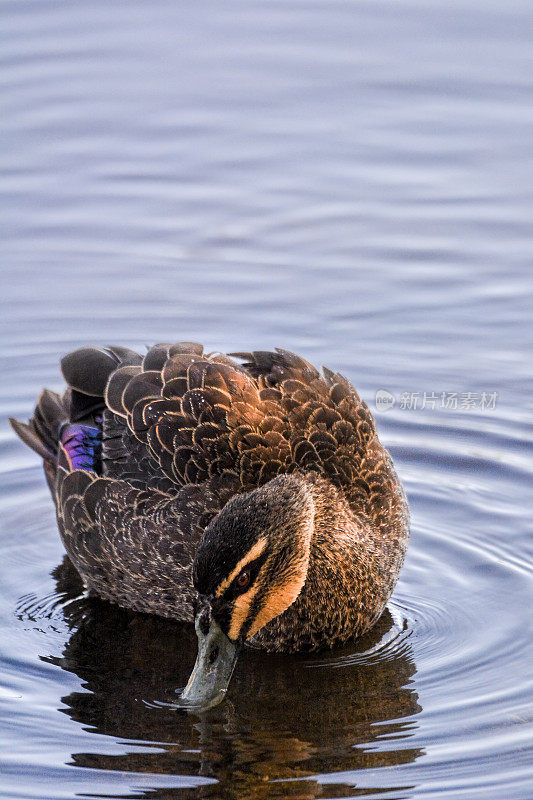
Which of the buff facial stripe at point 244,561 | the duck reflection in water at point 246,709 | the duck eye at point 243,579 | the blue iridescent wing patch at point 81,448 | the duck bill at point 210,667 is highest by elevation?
the blue iridescent wing patch at point 81,448

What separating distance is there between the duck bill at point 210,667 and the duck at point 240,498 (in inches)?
0.4

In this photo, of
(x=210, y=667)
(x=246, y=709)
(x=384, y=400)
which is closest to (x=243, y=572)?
(x=210, y=667)

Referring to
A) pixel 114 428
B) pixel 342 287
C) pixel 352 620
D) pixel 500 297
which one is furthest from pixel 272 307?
pixel 352 620

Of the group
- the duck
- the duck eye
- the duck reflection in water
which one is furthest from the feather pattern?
the duck eye

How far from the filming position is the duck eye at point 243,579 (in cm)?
1009

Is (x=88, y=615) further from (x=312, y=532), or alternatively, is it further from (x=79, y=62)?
(x=79, y=62)

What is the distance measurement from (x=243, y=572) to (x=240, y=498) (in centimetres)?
54

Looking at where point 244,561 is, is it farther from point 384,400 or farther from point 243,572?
point 384,400

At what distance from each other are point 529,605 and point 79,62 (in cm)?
1145

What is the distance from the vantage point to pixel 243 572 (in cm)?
1009

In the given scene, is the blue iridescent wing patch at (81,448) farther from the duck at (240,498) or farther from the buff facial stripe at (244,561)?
the buff facial stripe at (244,561)

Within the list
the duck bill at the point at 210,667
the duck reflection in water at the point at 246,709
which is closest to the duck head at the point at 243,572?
the duck bill at the point at 210,667

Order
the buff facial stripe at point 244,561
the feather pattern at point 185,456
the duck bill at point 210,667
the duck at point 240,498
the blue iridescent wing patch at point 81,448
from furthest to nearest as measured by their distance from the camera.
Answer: the blue iridescent wing patch at point 81,448
the feather pattern at point 185,456
the duck at point 240,498
the duck bill at point 210,667
the buff facial stripe at point 244,561

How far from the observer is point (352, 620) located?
37.1 ft
